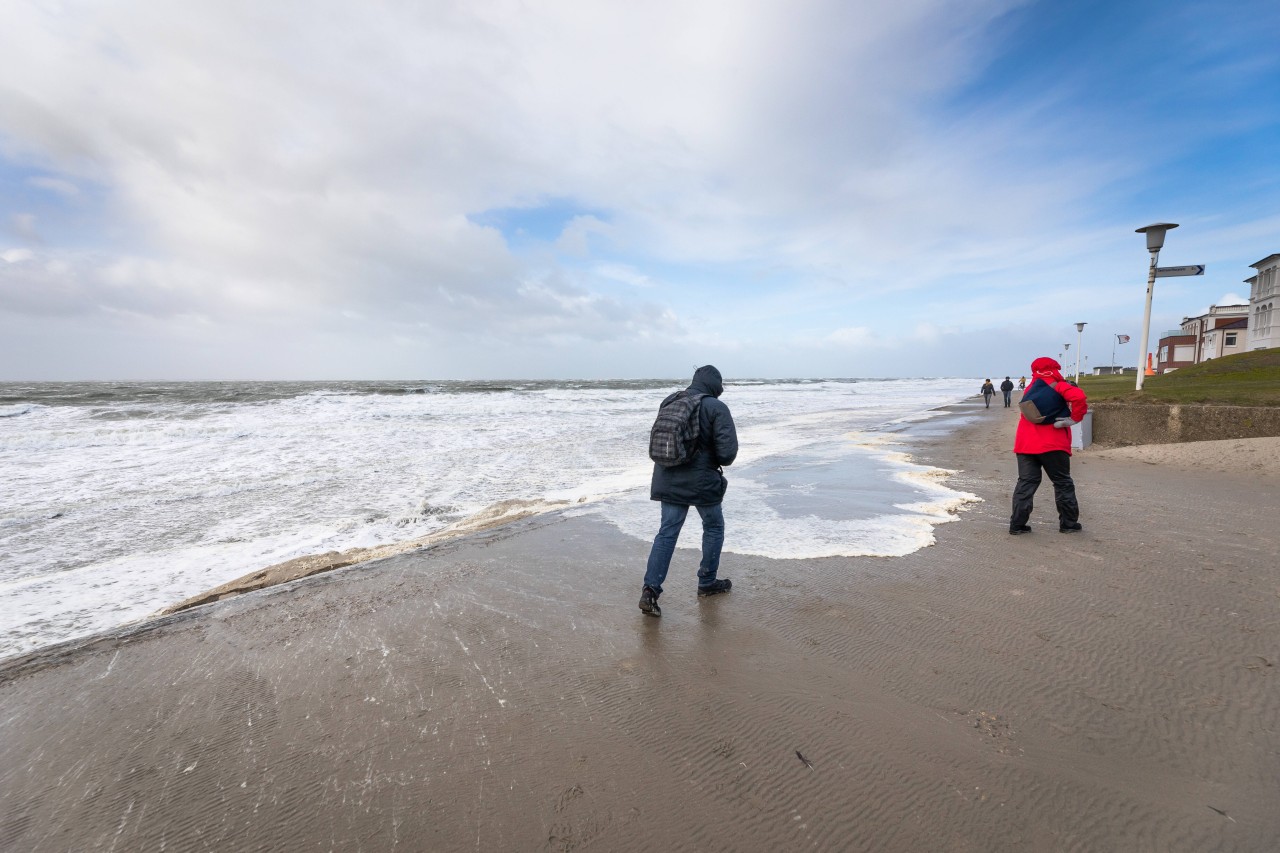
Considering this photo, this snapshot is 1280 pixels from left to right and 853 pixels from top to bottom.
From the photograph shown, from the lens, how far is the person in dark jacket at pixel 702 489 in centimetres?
391

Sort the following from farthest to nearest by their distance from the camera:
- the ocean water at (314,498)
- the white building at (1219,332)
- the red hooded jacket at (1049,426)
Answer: the white building at (1219,332) < the red hooded jacket at (1049,426) < the ocean water at (314,498)

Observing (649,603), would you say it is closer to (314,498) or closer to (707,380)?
(707,380)

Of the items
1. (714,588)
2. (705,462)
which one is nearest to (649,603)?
(714,588)

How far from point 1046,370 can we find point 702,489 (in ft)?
13.3

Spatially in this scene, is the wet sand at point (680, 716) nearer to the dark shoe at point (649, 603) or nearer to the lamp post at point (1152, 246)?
the dark shoe at point (649, 603)

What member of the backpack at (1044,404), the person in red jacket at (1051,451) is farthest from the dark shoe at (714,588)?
the backpack at (1044,404)

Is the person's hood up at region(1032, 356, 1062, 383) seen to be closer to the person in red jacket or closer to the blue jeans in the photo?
the person in red jacket

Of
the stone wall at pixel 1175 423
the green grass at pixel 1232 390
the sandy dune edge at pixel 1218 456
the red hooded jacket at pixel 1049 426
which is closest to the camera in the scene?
the red hooded jacket at pixel 1049 426

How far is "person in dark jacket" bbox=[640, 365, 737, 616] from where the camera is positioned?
12.8ft

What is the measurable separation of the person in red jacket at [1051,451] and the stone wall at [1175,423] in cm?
796

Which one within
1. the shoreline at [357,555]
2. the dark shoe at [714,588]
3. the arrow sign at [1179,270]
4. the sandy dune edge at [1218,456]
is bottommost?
the shoreline at [357,555]

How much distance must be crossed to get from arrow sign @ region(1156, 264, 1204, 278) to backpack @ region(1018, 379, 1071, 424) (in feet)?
35.4

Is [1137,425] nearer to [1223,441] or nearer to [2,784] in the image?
[1223,441]

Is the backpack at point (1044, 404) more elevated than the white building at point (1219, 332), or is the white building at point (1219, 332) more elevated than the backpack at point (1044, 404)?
the white building at point (1219, 332)
